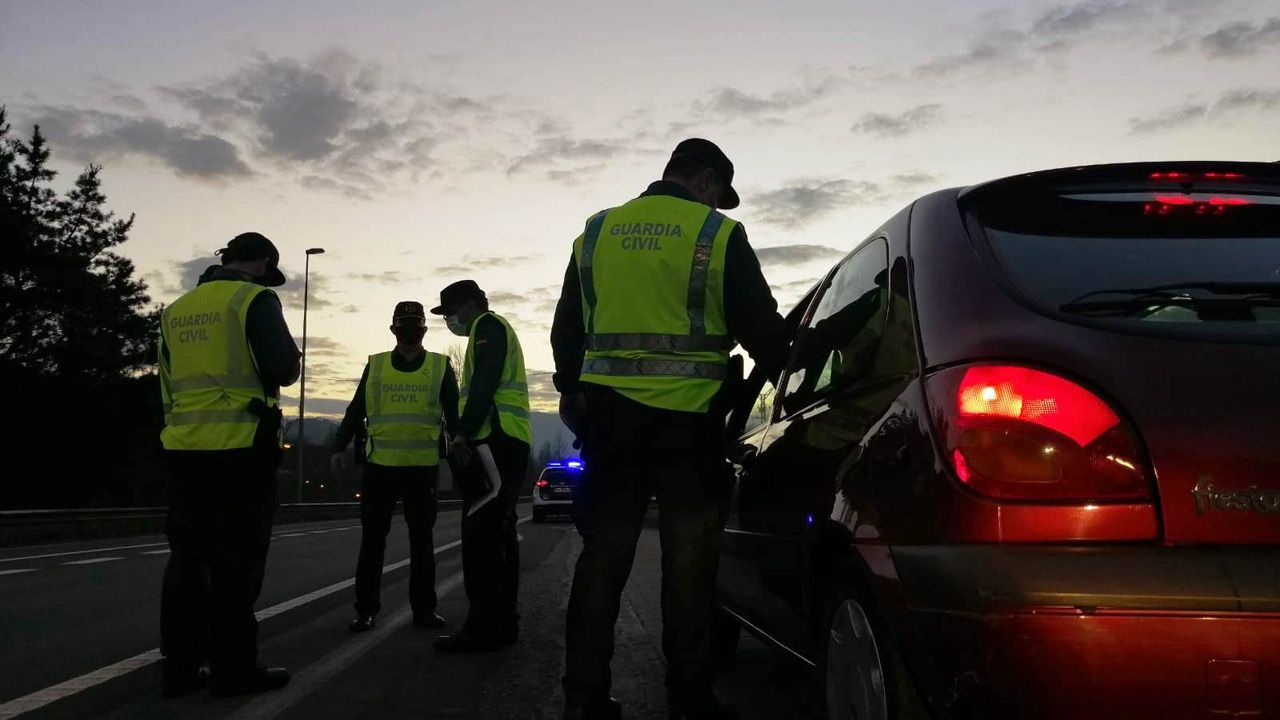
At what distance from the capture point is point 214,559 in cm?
458

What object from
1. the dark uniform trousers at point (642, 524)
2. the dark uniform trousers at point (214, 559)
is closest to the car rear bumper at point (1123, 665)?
the dark uniform trousers at point (642, 524)

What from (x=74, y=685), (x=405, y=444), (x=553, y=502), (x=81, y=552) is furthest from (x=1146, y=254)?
(x=553, y=502)

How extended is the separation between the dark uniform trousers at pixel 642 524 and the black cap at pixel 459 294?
307 cm

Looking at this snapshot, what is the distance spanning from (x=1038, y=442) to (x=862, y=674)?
2.81ft

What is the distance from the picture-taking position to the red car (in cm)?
203

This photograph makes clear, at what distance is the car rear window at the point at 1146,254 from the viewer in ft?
7.84

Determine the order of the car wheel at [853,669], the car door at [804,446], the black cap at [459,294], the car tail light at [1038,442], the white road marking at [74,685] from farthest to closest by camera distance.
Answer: the black cap at [459,294] → the white road marking at [74,685] → the car door at [804,446] → the car wheel at [853,669] → the car tail light at [1038,442]

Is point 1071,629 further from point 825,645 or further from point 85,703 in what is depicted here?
point 85,703

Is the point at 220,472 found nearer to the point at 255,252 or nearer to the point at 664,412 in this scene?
the point at 255,252

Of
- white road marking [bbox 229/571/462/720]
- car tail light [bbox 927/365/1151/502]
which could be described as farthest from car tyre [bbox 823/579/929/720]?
white road marking [bbox 229/571/462/720]

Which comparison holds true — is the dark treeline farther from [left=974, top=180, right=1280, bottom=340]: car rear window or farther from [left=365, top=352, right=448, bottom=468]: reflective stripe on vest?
[left=974, top=180, right=1280, bottom=340]: car rear window

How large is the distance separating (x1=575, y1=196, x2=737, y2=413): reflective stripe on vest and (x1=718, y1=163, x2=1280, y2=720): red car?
610 millimetres

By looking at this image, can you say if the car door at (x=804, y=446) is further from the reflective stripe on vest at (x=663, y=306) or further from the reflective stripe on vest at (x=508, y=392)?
the reflective stripe on vest at (x=508, y=392)

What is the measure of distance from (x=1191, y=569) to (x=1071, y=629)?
25cm
